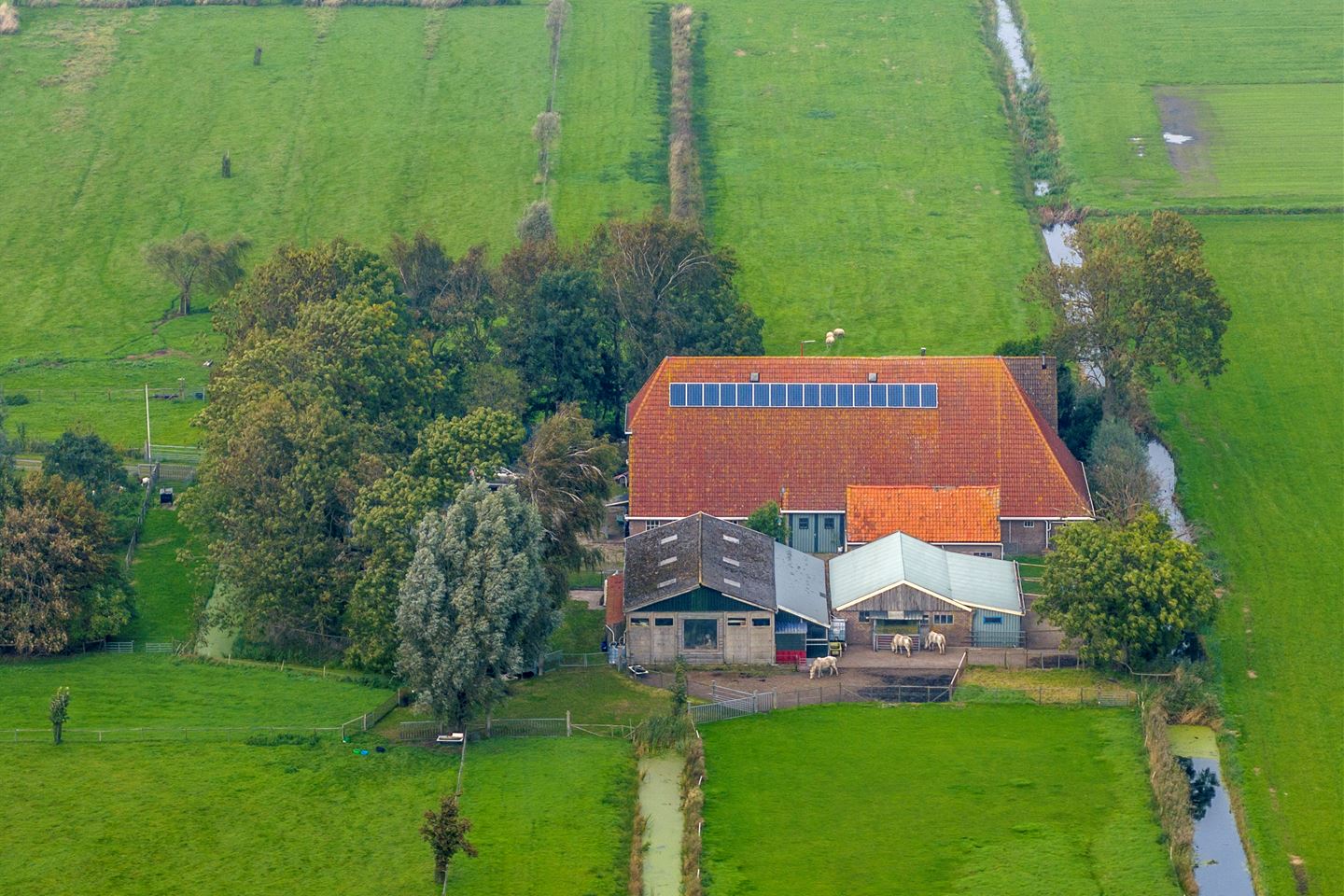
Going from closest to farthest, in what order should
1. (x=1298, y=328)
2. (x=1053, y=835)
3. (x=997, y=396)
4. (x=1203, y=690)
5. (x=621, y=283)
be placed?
(x=1053, y=835), (x=1203, y=690), (x=997, y=396), (x=621, y=283), (x=1298, y=328)

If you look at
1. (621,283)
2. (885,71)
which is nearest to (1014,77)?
(885,71)

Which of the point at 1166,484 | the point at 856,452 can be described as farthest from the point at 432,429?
the point at 1166,484

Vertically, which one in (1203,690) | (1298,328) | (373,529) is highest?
(1298,328)

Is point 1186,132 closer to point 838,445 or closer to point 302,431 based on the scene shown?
point 838,445

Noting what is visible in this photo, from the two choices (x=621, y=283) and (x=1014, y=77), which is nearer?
(x=621, y=283)

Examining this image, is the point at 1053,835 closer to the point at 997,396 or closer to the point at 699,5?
the point at 997,396

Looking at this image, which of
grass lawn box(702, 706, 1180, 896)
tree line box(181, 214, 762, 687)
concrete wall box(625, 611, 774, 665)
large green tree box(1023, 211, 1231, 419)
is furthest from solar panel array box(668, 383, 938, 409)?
grass lawn box(702, 706, 1180, 896)
